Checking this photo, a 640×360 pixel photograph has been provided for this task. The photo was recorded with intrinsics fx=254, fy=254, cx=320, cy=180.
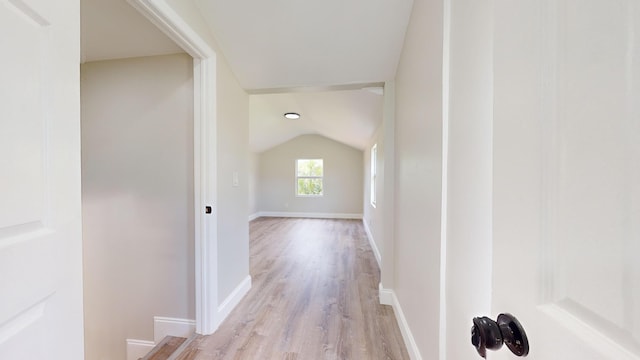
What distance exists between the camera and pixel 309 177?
7.68 meters

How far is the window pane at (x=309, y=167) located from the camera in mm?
7590

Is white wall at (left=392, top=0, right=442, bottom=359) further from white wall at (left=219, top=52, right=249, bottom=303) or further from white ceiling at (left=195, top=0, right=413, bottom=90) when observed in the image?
white wall at (left=219, top=52, right=249, bottom=303)

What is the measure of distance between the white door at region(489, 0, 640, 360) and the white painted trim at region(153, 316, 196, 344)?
208cm

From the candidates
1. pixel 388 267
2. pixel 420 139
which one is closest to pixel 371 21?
pixel 420 139

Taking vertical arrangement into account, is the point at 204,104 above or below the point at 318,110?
below

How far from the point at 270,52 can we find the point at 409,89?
1.12 metres

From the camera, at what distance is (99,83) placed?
6.37 feet

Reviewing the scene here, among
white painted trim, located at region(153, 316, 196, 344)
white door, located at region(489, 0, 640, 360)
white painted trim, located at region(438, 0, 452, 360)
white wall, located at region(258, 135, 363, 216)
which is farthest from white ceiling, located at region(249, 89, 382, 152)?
white painted trim, located at region(153, 316, 196, 344)

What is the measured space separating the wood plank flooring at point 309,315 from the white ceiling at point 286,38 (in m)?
1.95

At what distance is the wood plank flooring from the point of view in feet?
5.44

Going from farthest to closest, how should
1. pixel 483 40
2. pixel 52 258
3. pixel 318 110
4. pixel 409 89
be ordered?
pixel 318 110 < pixel 409 89 < pixel 483 40 < pixel 52 258

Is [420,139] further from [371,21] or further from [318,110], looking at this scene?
[318,110]

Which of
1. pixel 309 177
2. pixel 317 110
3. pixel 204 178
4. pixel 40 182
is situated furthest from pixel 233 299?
pixel 309 177

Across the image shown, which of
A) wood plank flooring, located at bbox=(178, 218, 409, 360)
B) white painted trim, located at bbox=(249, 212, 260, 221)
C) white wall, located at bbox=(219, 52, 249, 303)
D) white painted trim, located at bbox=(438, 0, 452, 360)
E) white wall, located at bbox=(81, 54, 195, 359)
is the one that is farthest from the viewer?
white painted trim, located at bbox=(249, 212, 260, 221)
